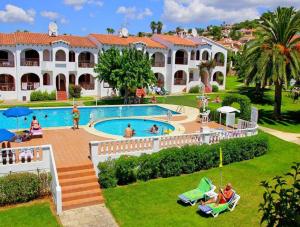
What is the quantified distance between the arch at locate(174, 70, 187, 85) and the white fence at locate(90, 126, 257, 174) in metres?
32.5

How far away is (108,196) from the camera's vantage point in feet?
51.3

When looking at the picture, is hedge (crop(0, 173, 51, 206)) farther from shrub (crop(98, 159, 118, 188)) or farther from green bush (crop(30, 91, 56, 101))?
green bush (crop(30, 91, 56, 101))

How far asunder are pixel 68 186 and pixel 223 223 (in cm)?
712

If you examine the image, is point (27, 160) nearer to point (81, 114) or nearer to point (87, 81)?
point (81, 114)

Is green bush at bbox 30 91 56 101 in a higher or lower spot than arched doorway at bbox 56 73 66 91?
lower

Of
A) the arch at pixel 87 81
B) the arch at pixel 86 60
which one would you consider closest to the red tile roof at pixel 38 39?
the arch at pixel 86 60

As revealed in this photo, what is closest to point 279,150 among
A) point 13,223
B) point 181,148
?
point 181,148

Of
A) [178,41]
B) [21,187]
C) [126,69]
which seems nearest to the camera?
[21,187]

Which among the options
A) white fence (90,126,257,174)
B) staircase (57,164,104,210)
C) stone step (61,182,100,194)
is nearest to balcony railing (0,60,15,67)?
white fence (90,126,257,174)

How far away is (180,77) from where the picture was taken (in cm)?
5753

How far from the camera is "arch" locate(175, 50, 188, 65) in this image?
5495 cm

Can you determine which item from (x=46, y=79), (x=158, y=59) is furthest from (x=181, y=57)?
(x=46, y=79)

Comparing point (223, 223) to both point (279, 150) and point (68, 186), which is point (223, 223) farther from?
point (279, 150)

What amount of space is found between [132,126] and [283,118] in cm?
1586
